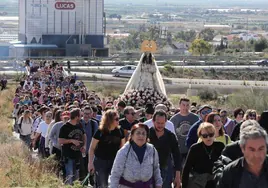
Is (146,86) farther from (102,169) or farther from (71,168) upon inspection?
(102,169)

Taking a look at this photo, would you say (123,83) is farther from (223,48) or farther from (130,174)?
(223,48)

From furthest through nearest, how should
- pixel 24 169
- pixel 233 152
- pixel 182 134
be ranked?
pixel 182 134, pixel 24 169, pixel 233 152

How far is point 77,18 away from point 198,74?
20435 millimetres

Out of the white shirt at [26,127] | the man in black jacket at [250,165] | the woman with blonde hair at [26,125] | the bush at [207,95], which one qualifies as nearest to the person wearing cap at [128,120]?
the man in black jacket at [250,165]

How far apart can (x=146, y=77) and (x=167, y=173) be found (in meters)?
11.7

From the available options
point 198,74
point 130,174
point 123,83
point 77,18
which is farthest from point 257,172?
point 77,18

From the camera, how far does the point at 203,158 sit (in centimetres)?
917

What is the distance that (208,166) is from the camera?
361 inches

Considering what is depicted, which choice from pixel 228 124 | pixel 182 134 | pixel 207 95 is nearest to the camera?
Result: pixel 182 134

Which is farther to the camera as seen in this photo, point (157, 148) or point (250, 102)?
point (250, 102)

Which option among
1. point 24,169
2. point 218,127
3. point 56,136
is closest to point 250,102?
point 56,136

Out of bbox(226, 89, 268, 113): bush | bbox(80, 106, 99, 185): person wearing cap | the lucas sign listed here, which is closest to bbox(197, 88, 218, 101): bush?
bbox(226, 89, 268, 113): bush

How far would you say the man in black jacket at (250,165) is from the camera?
638 centimetres

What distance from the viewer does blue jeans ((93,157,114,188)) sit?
10.5m
